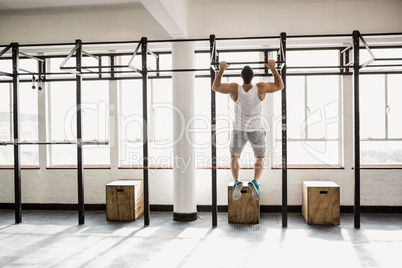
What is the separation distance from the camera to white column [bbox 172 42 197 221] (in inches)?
227

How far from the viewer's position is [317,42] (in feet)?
19.3

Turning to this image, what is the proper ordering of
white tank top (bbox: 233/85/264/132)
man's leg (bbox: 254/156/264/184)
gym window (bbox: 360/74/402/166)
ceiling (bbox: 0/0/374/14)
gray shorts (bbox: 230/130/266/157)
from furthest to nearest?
gym window (bbox: 360/74/402/166)
ceiling (bbox: 0/0/374/14)
man's leg (bbox: 254/156/264/184)
gray shorts (bbox: 230/130/266/157)
white tank top (bbox: 233/85/264/132)

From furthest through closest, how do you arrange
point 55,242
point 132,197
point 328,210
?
point 132,197 → point 328,210 → point 55,242

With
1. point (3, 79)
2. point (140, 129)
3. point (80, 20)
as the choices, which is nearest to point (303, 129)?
point (140, 129)

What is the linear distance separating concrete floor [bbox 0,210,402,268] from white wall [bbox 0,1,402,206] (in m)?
0.54

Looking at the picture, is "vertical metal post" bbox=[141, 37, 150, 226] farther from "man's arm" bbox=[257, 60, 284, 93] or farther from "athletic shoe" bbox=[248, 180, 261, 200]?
"man's arm" bbox=[257, 60, 284, 93]

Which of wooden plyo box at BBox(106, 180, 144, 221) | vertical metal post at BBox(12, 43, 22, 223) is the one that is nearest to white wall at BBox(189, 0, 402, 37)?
wooden plyo box at BBox(106, 180, 144, 221)

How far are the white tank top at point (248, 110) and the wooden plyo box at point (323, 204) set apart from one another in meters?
1.78

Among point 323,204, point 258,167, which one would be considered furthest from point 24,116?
point 323,204

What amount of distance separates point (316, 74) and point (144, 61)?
300 centimetres

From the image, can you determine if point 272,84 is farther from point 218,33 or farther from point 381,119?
point 381,119

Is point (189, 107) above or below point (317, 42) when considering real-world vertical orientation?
below

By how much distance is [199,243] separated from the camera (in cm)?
465

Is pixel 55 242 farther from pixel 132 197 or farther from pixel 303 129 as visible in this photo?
pixel 303 129
